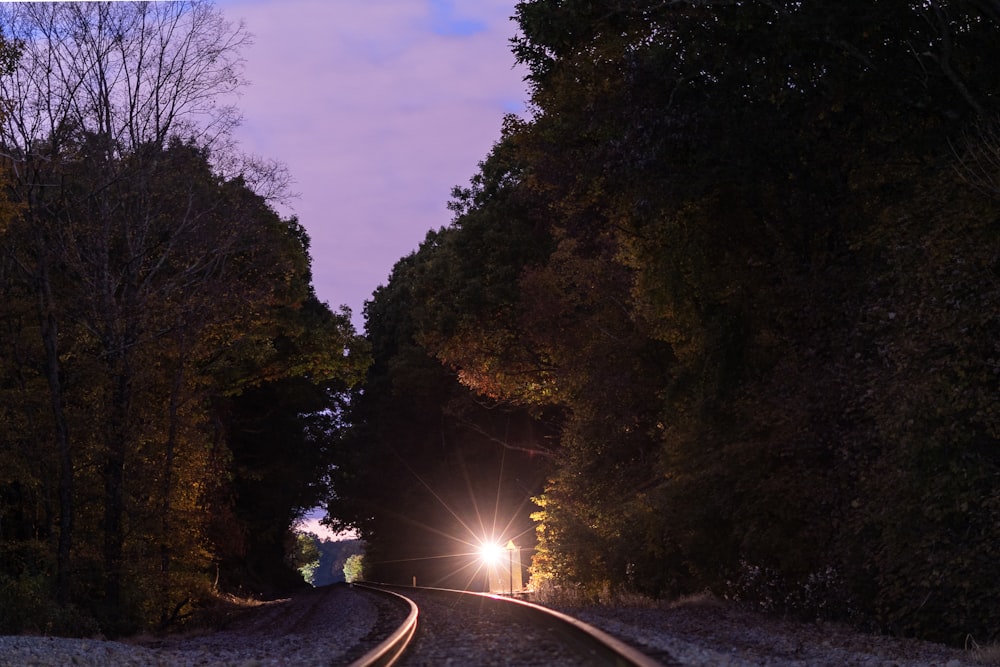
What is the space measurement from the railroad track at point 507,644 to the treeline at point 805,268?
4.12 meters

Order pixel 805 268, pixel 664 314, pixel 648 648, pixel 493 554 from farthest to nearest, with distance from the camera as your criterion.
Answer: pixel 493 554, pixel 664 314, pixel 805 268, pixel 648 648

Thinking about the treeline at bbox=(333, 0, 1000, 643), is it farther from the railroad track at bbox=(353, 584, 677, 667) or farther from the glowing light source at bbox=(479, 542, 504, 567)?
the glowing light source at bbox=(479, 542, 504, 567)

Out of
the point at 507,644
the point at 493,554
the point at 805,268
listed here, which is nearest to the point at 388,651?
the point at 507,644

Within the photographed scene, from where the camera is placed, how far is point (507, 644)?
40.1 feet

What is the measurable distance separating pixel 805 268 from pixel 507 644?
7.77 metres

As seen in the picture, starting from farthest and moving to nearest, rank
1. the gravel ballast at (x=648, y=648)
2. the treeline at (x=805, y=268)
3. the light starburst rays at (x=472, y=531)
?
the light starburst rays at (x=472, y=531) < the treeline at (x=805, y=268) < the gravel ballast at (x=648, y=648)

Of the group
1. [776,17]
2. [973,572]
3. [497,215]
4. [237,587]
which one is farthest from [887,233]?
A: [237,587]

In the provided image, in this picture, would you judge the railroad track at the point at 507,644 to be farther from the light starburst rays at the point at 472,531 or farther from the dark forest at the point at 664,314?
the light starburst rays at the point at 472,531

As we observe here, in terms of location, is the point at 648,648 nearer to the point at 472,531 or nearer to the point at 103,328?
the point at 103,328

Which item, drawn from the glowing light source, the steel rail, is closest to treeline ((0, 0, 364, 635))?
the steel rail

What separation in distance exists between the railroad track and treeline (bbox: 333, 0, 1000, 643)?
13.5 ft

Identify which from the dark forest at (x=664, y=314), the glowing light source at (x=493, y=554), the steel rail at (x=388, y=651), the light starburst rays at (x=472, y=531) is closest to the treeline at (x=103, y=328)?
the dark forest at (x=664, y=314)

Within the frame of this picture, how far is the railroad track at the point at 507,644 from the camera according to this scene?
9.95 metres

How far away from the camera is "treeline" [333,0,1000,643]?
1239 centimetres
